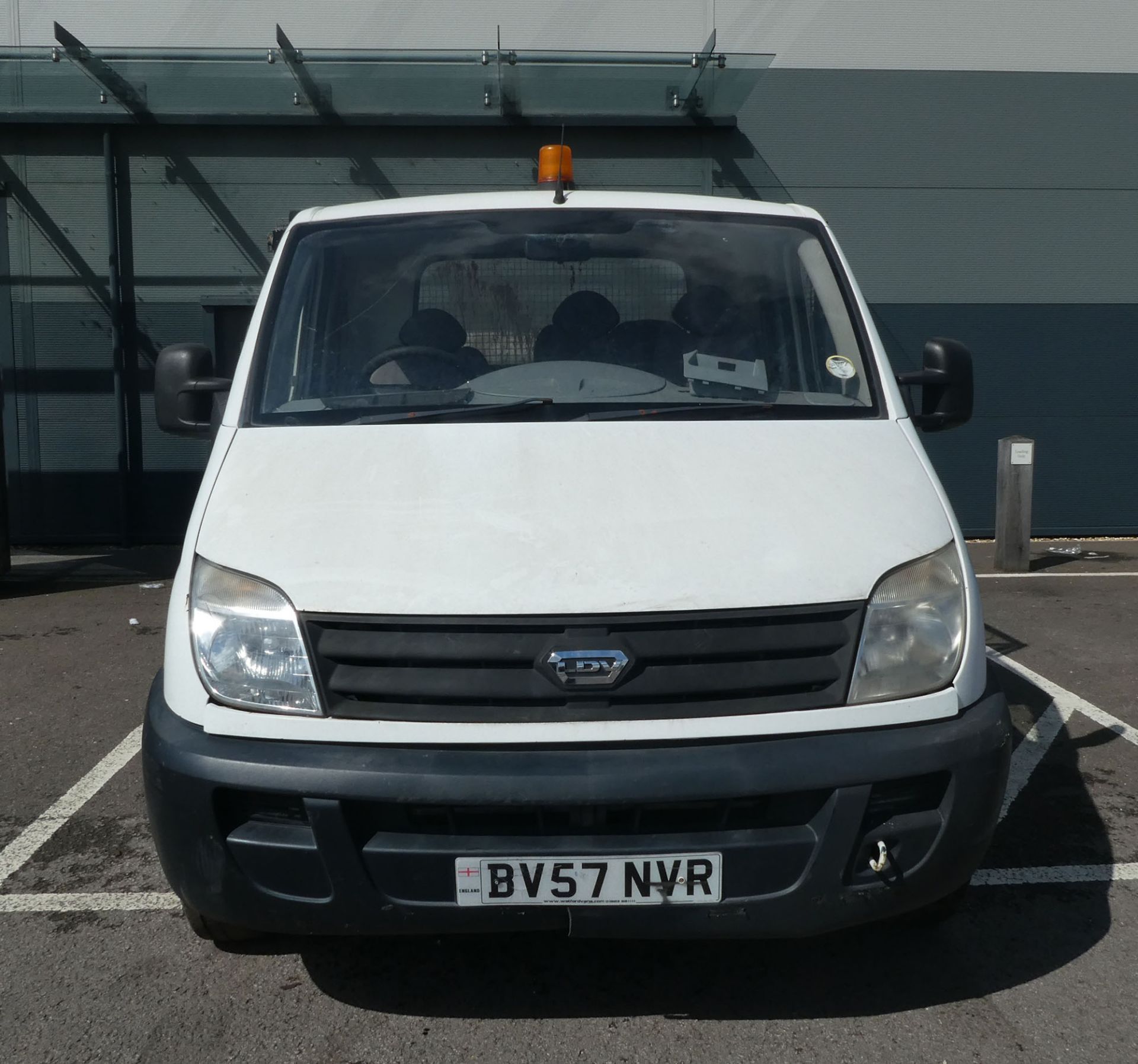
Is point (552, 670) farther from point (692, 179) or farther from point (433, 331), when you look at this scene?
point (692, 179)

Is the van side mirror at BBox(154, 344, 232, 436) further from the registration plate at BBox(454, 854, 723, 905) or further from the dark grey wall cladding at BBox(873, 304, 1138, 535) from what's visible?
the dark grey wall cladding at BBox(873, 304, 1138, 535)

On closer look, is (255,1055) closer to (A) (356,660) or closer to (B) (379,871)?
(B) (379,871)

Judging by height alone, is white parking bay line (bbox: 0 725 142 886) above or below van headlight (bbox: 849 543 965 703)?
below

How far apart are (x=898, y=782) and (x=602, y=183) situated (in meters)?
9.49

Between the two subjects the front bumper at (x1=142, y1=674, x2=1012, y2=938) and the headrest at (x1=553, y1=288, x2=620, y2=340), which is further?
the headrest at (x1=553, y1=288, x2=620, y2=340)

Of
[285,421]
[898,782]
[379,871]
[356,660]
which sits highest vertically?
[285,421]

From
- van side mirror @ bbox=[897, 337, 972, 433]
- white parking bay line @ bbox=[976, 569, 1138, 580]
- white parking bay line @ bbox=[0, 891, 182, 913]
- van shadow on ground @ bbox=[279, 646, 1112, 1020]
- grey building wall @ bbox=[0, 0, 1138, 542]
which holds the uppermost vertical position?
grey building wall @ bbox=[0, 0, 1138, 542]

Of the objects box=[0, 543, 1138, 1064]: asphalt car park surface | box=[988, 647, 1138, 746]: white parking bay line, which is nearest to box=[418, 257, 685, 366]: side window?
box=[0, 543, 1138, 1064]: asphalt car park surface

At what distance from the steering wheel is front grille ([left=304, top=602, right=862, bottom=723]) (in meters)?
1.16

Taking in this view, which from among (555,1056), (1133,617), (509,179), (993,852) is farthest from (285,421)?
(509,179)

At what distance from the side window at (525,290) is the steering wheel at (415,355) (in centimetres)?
9

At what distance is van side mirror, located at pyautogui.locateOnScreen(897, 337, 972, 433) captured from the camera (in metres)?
3.60

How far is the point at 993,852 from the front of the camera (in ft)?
11.8

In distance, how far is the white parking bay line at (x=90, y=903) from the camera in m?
3.26
